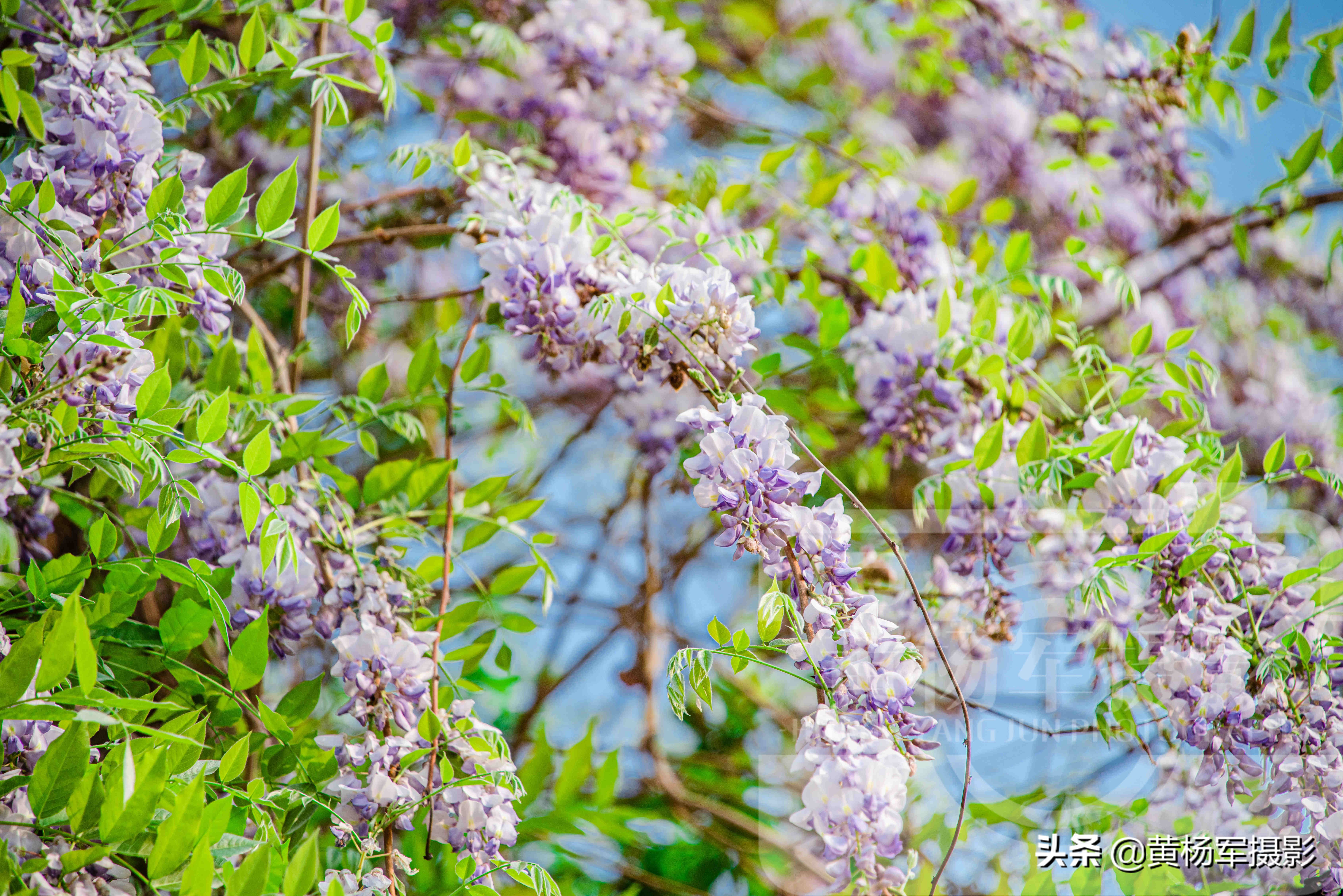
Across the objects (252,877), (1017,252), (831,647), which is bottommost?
(252,877)

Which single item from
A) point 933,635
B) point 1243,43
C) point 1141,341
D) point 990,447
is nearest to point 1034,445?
point 990,447

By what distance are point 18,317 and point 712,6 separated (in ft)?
6.79

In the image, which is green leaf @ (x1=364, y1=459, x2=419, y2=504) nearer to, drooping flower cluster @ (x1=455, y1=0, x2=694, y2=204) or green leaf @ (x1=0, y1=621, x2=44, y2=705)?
green leaf @ (x1=0, y1=621, x2=44, y2=705)

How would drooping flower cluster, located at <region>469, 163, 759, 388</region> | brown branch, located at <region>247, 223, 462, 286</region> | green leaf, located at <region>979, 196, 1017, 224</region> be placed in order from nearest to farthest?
drooping flower cluster, located at <region>469, 163, 759, 388</region>, brown branch, located at <region>247, 223, 462, 286</region>, green leaf, located at <region>979, 196, 1017, 224</region>

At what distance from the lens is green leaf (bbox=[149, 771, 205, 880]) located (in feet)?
2.01

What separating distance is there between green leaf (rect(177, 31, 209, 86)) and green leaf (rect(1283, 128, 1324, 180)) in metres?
1.31

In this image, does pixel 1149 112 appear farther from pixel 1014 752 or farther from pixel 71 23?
pixel 71 23

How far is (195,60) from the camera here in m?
0.90

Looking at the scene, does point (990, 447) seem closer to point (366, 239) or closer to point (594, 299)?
point (594, 299)

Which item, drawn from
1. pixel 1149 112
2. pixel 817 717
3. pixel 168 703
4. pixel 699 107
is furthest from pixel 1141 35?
pixel 168 703

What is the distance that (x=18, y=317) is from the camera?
0.68m

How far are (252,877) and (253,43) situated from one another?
2.53ft

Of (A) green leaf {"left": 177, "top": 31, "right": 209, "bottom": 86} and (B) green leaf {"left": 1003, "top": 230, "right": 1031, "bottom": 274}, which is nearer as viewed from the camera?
(A) green leaf {"left": 177, "top": 31, "right": 209, "bottom": 86}

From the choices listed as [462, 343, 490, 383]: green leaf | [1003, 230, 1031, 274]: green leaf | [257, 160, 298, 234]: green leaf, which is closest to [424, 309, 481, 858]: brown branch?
[462, 343, 490, 383]: green leaf
